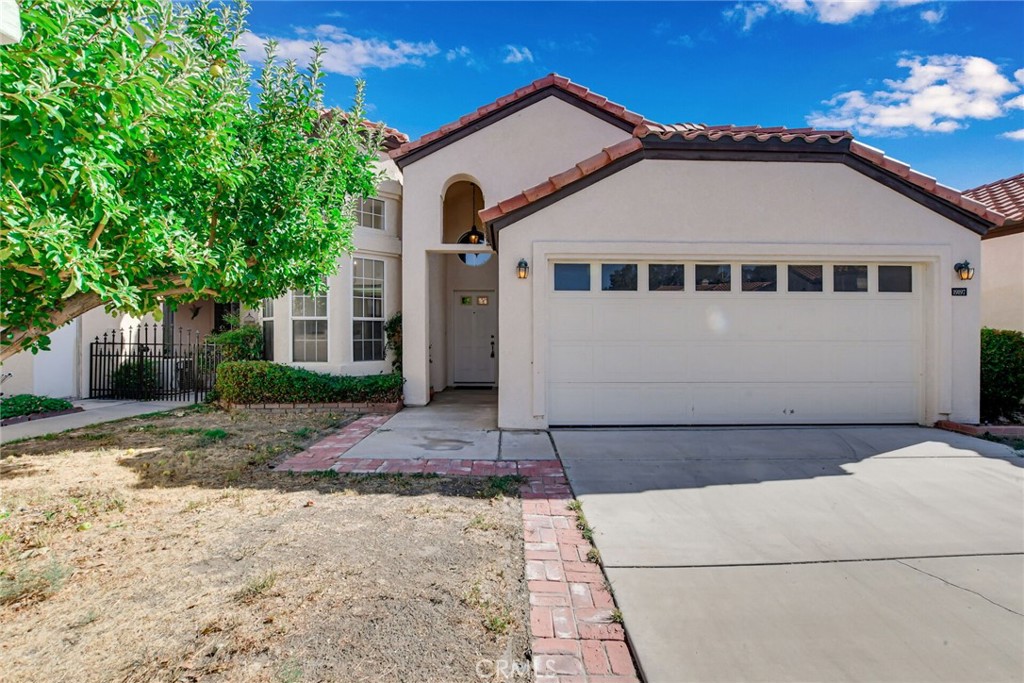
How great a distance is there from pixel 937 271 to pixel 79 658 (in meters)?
10.5

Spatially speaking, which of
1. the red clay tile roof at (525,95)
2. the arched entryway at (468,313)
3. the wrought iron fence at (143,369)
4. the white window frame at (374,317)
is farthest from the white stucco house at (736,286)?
the wrought iron fence at (143,369)

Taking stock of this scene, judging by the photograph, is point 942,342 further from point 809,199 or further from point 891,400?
point 809,199

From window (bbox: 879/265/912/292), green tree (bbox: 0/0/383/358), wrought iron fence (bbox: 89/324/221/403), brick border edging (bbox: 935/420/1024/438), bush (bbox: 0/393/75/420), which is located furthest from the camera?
wrought iron fence (bbox: 89/324/221/403)

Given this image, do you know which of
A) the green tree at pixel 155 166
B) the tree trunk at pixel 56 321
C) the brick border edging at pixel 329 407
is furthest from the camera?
the brick border edging at pixel 329 407

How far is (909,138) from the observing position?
10.6 m

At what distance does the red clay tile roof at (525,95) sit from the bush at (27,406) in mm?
8379

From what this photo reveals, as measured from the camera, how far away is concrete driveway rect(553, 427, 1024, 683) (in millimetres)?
2512

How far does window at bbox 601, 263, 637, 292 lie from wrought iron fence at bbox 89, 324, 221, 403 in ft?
30.3

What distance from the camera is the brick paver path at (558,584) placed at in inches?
95.7

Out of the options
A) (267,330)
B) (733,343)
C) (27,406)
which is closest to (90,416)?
(27,406)

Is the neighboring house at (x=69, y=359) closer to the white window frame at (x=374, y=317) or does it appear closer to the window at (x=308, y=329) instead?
the window at (x=308, y=329)

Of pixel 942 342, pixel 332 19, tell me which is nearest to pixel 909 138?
pixel 942 342

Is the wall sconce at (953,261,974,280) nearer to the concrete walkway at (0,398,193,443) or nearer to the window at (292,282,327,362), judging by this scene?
the window at (292,282,327,362)

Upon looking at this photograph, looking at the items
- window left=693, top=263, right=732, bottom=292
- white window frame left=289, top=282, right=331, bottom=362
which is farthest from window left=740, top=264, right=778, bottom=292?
white window frame left=289, top=282, right=331, bottom=362
